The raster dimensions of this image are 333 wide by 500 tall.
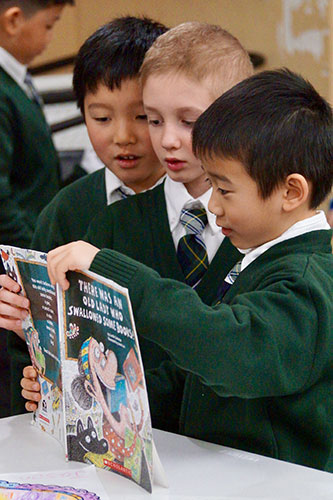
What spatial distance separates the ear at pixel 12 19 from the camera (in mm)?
2500

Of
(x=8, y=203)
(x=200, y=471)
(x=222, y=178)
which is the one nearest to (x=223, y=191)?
(x=222, y=178)

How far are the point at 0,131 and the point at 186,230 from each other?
3.82 ft

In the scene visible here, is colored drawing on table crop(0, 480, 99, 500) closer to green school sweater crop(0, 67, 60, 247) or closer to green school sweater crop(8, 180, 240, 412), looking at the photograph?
green school sweater crop(8, 180, 240, 412)

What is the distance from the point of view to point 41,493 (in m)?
0.98

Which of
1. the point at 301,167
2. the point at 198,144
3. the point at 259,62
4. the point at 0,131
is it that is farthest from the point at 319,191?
the point at 259,62

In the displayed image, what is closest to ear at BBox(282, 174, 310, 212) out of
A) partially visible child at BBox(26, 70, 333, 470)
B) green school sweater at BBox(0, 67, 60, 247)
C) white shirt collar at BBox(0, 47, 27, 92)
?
partially visible child at BBox(26, 70, 333, 470)

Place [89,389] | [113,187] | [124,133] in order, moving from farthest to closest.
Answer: [113,187], [124,133], [89,389]

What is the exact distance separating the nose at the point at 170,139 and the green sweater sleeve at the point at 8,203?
43.9 inches

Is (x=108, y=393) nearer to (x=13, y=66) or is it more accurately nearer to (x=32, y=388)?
(x=32, y=388)

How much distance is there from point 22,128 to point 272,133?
59.1 inches

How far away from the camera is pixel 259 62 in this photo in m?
3.62

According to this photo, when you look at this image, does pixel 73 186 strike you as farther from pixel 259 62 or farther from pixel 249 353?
pixel 259 62

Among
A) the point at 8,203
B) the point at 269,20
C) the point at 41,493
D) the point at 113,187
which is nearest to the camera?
A: the point at 41,493

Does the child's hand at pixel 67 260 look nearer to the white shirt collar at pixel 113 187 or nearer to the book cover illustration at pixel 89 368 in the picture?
the book cover illustration at pixel 89 368
